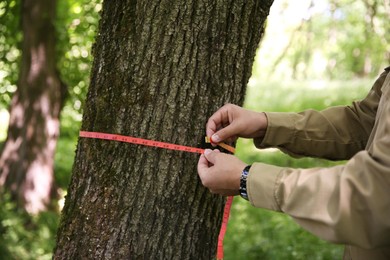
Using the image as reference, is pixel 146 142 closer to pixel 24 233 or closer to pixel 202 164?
pixel 202 164

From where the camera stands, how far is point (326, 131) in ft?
8.46

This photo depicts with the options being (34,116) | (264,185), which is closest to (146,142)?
(264,185)

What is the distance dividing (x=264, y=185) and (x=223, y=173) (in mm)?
208

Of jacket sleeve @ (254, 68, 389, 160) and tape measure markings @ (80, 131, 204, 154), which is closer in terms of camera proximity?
tape measure markings @ (80, 131, 204, 154)

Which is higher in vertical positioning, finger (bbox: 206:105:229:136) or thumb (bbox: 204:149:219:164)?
finger (bbox: 206:105:229:136)

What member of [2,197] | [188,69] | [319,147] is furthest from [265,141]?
[2,197]

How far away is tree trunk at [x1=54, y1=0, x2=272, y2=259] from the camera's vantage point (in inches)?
94.3

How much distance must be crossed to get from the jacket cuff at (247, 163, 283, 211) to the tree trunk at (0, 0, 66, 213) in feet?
21.1

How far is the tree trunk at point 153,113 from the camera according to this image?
2395mm

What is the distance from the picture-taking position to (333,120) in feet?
8.54

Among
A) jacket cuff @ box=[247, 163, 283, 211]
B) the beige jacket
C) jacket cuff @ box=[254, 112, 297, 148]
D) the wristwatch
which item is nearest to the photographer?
the beige jacket

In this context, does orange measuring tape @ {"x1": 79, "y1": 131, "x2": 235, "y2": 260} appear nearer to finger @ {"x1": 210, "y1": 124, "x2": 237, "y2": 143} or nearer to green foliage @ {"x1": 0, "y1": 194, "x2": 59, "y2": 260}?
finger @ {"x1": 210, "y1": 124, "x2": 237, "y2": 143}

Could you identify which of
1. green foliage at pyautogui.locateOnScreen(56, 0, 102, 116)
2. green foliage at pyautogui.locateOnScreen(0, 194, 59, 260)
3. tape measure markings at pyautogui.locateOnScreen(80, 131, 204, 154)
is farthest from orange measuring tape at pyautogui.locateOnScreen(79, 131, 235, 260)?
green foliage at pyautogui.locateOnScreen(0, 194, 59, 260)

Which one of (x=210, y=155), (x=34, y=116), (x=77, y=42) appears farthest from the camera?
(x=34, y=116)
